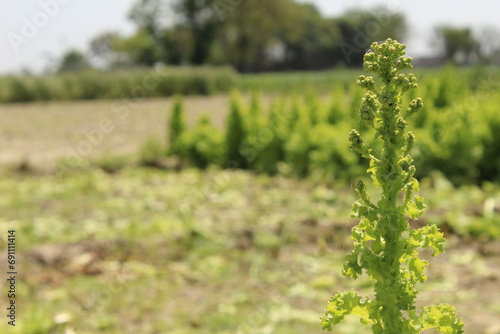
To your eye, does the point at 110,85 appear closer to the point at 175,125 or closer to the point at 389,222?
the point at 175,125

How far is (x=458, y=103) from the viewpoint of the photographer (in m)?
7.81

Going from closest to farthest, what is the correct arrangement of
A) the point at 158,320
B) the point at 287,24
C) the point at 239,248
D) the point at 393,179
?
the point at 393,179 → the point at 158,320 → the point at 239,248 → the point at 287,24

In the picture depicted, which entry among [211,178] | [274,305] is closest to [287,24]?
[211,178]

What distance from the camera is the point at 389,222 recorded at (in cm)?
105

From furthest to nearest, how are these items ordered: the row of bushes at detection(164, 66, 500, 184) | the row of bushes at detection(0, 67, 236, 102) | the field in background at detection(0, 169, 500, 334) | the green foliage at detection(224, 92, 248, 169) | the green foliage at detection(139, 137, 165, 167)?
the row of bushes at detection(0, 67, 236, 102) < the green foliage at detection(139, 137, 165, 167) < the green foliage at detection(224, 92, 248, 169) < the row of bushes at detection(164, 66, 500, 184) < the field in background at detection(0, 169, 500, 334)

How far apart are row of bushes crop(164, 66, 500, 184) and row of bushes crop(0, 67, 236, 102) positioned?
17141 millimetres

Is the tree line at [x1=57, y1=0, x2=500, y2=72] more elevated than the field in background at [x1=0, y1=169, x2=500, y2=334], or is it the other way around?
the tree line at [x1=57, y1=0, x2=500, y2=72]

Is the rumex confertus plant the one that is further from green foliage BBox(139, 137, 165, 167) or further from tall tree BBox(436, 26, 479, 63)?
tall tree BBox(436, 26, 479, 63)

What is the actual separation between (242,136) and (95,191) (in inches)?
97.3

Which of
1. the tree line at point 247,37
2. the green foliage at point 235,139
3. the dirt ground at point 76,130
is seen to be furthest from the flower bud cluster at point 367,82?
the tree line at point 247,37

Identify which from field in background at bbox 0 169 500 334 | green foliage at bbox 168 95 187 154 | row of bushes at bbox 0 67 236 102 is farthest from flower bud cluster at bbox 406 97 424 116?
row of bushes at bbox 0 67 236 102

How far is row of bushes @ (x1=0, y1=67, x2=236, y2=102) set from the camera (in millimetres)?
26719

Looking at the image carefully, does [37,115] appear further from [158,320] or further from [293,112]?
[158,320]

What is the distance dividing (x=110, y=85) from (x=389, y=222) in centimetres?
2835
